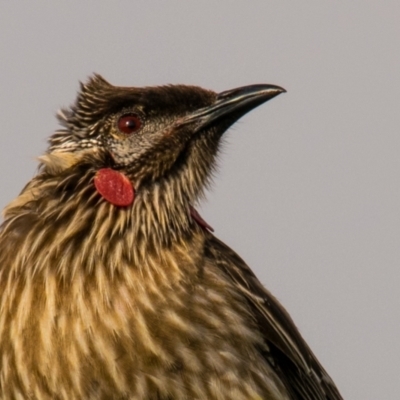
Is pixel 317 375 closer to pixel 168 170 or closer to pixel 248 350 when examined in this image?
pixel 248 350

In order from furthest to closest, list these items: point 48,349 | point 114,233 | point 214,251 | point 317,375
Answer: point 317,375 < point 214,251 < point 114,233 < point 48,349

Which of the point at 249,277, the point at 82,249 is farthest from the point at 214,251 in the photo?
the point at 82,249

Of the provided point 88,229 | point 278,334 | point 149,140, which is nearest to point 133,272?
point 88,229

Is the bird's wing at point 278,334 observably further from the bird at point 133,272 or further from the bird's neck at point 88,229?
the bird's neck at point 88,229

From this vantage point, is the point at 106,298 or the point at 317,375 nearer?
the point at 106,298

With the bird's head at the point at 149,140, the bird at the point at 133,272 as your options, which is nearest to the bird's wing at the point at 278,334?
the bird at the point at 133,272

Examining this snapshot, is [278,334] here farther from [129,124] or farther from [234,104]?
[129,124]

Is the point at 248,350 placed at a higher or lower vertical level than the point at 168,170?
lower
